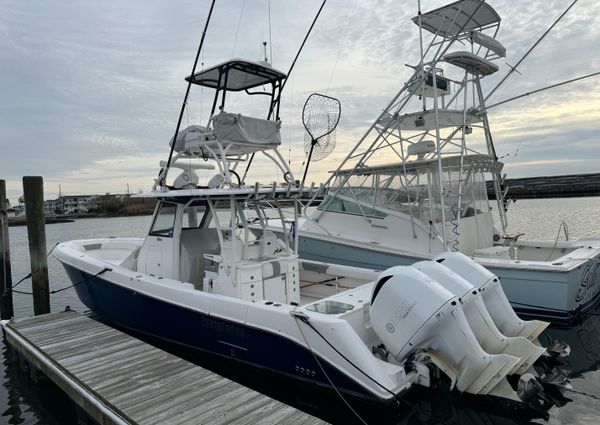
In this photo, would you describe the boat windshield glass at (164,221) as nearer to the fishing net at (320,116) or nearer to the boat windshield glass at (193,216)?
the boat windshield glass at (193,216)

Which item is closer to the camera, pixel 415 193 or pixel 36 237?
pixel 36 237

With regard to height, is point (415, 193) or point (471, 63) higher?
point (471, 63)

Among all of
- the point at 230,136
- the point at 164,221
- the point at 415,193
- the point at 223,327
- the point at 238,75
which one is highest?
the point at 238,75

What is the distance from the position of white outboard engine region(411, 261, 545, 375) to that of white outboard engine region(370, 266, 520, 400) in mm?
222

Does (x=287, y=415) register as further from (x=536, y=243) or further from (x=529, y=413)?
(x=536, y=243)

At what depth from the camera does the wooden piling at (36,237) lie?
753 centimetres

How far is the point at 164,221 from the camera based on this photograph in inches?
265

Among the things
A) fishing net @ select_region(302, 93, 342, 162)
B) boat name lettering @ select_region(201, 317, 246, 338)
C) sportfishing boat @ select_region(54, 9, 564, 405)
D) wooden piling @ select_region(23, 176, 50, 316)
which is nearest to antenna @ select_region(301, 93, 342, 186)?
fishing net @ select_region(302, 93, 342, 162)

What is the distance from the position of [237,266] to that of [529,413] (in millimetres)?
3744

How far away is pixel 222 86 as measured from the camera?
21.9ft

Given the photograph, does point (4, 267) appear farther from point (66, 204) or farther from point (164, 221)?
point (66, 204)

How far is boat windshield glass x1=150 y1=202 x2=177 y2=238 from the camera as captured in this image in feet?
21.8

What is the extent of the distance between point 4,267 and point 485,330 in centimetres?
959

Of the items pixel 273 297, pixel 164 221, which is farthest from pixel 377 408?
pixel 164 221
